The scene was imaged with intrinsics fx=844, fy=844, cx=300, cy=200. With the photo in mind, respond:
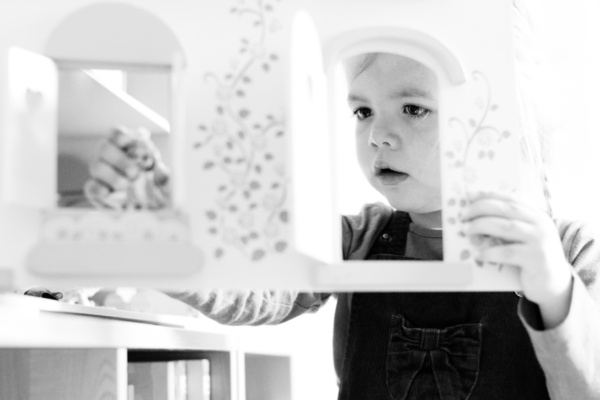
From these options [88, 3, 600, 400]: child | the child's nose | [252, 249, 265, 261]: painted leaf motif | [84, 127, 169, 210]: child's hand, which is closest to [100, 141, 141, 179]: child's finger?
[84, 127, 169, 210]: child's hand

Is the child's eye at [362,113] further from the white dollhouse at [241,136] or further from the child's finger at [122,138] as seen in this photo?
the child's finger at [122,138]

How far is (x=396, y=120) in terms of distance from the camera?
0.91 meters

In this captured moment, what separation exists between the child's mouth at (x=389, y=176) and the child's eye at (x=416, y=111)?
76mm

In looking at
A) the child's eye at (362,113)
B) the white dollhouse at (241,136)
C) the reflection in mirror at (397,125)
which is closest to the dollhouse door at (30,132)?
the white dollhouse at (241,136)

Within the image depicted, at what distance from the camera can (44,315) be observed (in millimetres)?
773

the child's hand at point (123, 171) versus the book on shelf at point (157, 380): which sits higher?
the child's hand at point (123, 171)

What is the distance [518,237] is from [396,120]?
0.88ft

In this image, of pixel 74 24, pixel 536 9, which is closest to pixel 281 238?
pixel 74 24

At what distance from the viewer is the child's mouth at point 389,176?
3.13 ft

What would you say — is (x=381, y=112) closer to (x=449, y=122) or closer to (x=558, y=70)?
(x=449, y=122)

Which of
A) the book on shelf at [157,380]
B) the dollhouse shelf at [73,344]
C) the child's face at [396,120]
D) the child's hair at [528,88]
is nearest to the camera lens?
the dollhouse shelf at [73,344]

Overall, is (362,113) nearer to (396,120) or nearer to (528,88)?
(396,120)

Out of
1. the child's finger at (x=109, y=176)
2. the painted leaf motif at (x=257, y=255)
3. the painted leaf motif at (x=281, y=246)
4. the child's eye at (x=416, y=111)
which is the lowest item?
the painted leaf motif at (x=257, y=255)

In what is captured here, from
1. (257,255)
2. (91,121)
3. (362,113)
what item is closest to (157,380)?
(91,121)
